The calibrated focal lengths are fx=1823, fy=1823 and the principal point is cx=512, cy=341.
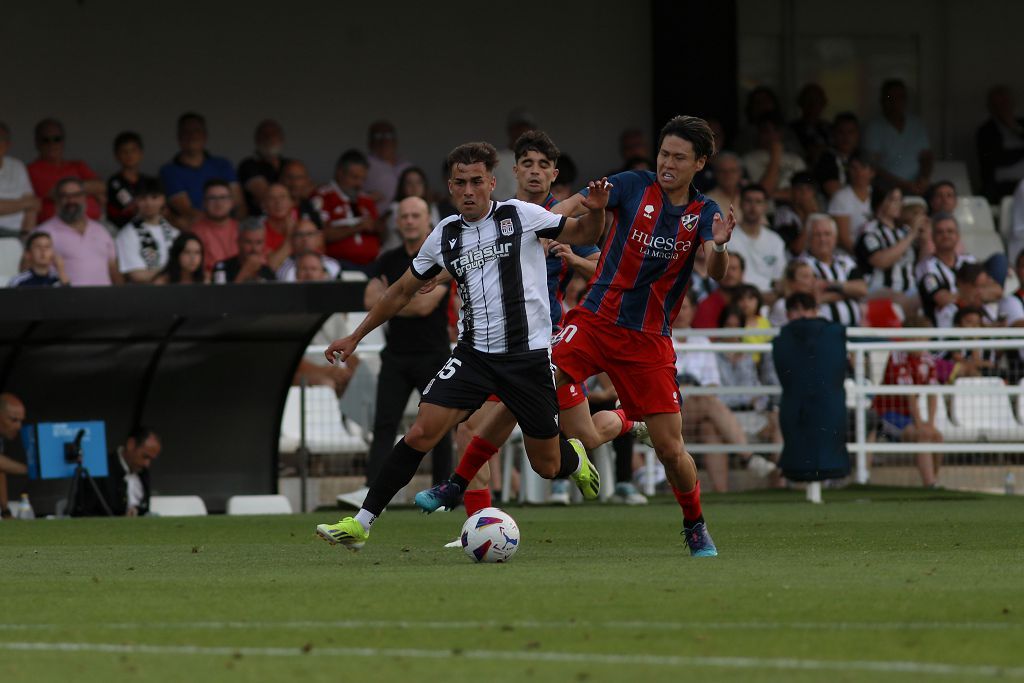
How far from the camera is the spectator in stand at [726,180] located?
19.0 meters

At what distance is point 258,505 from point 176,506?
67cm

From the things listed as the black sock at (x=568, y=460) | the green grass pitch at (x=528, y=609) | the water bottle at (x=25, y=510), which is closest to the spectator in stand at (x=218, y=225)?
the water bottle at (x=25, y=510)

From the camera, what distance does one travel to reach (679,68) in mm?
21766

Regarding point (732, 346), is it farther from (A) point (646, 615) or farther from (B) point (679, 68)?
(A) point (646, 615)

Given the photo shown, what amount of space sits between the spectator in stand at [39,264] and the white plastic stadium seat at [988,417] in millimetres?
7733

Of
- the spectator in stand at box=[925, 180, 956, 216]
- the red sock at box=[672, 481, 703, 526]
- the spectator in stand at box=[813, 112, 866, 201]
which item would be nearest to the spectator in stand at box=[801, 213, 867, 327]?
the spectator in stand at box=[813, 112, 866, 201]

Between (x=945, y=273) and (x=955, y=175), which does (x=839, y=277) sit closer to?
(x=945, y=273)

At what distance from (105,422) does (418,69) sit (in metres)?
7.70

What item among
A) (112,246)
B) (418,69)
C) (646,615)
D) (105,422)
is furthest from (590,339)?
(418,69)

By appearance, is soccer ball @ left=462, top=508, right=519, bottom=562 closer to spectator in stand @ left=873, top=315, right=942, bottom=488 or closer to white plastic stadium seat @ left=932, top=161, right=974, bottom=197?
spectator in stand @ left=873, top=315, right=942, bottom=488

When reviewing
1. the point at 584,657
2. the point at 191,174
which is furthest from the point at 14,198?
the point at 584,657

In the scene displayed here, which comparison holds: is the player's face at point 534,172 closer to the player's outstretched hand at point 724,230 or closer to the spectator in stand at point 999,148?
the player's outstretched hand at point 724,230

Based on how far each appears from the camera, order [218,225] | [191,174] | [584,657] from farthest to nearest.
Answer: [191,174]
[218,225]
[584,657]

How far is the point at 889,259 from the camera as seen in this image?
18891 millimetres
